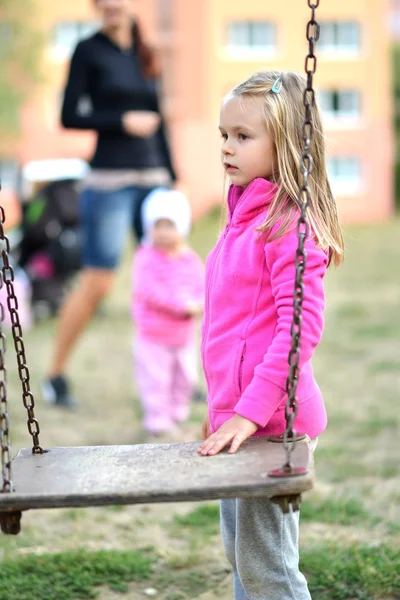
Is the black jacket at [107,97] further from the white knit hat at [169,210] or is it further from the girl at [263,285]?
the girl at [263,285]

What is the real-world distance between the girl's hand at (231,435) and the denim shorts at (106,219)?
3.12 m

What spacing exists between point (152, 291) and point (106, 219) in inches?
21.0

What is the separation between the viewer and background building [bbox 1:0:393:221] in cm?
2769

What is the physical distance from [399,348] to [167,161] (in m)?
2.56

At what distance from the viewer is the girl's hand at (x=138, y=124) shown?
5.20m

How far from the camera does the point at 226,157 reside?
236cm

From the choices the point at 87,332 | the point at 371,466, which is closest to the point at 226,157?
the point at 371,466

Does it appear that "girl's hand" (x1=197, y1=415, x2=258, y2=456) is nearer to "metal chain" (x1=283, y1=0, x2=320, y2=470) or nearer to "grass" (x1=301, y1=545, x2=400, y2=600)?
"metal chain" (x1=283, y1=0, x2=320, y2=470)

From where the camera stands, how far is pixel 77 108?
5.28m

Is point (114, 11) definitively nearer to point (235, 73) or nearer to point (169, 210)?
point (169, 210)

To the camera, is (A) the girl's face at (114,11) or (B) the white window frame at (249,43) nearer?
(A) the girl's face at (114,11)

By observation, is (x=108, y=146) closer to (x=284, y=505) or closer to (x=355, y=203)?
(x=284, y=505)

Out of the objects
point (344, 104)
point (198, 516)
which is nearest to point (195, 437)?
point (198, 516)

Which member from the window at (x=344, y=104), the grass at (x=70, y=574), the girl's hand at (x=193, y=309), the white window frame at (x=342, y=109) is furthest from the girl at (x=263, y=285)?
the window at (x=344, y=104)
